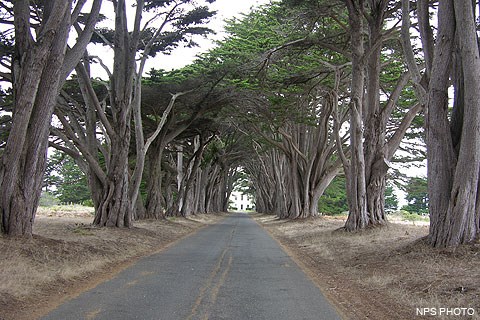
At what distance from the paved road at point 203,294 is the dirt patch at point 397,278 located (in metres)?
0.49

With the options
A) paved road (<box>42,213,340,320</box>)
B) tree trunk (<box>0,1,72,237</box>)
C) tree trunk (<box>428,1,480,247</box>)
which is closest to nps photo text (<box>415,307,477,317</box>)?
paved road (<box>42,213,340,320</box>)

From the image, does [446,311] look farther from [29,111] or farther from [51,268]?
[29,111]

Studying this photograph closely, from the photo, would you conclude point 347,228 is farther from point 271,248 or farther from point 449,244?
point 449,244

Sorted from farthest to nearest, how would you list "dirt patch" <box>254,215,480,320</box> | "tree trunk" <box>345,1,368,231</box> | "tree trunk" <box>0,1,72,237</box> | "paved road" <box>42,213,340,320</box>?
"tree trunk" <box>345,1,368,231</box> → "tree trunk" <box>0,1,72,237</box> → "dirt patch" <box>254,215,480,320</box> → "paved road" <box>42,213,340,320</box>

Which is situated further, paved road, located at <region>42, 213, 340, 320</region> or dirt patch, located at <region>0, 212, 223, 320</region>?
dirt patch, located at <region>0, 212, 223, 320</region>

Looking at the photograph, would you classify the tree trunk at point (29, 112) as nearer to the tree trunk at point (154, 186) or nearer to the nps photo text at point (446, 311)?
the nps photo text at point (446, 311)

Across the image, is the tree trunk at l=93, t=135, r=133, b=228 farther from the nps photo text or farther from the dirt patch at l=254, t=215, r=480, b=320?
the nps photo text

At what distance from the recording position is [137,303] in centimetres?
618

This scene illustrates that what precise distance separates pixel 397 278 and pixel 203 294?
11.3 feet

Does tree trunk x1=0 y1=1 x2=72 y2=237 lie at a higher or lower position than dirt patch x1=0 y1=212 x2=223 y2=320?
higher

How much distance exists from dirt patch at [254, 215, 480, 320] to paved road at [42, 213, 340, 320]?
19.5 inches

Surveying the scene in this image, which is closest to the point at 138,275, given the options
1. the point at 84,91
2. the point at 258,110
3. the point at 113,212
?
the point at 113,212

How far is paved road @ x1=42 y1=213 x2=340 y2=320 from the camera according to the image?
18.8ft

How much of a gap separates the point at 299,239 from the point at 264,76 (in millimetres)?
6562
